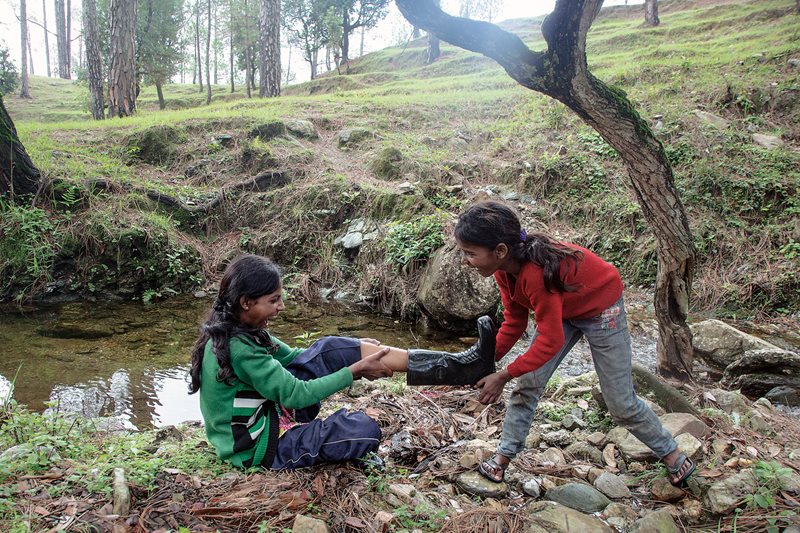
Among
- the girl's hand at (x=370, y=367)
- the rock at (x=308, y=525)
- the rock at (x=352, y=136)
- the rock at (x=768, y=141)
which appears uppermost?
the rock at (x=352, y=136)

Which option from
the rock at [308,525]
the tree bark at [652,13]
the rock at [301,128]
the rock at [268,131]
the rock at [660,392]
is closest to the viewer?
the rock at [308,525]

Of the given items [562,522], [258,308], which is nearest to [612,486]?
[562,522]

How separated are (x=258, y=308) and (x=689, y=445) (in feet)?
8.11

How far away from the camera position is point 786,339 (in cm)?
533

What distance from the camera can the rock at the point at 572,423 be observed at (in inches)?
132

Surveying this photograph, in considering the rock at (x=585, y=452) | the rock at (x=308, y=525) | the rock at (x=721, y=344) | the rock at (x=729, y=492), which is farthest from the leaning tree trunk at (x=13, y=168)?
the rock at (x=721, y=344)

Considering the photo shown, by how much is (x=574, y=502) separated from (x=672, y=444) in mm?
603

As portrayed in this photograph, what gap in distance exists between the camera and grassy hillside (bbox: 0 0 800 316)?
262 inches

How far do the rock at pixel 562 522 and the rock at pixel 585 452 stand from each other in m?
0.69

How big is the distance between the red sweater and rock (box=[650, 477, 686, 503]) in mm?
936

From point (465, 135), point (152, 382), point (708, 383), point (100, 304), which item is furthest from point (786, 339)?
point (100, 304)

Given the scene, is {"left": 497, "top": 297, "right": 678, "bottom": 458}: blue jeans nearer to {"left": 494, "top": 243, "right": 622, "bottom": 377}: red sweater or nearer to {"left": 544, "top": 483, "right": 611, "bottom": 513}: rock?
{"left": 494, "top": 243, "right": 622, "bottom": 377}: red sweater

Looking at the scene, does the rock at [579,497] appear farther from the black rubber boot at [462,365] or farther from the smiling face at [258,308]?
the smiling face at [258,308]

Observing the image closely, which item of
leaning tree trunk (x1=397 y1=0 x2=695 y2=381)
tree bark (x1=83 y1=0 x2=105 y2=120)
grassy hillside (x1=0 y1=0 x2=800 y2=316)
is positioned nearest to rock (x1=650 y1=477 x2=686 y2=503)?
leaning tree trunk (x1=397 y1=0 x2=695 y2=381)
